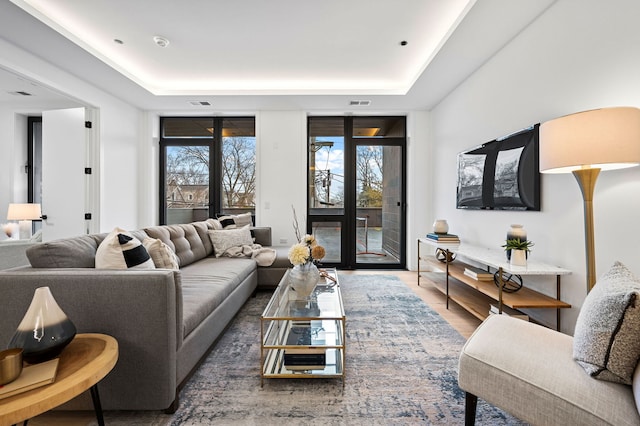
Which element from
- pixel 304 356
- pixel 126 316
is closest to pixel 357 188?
pixel 304 356

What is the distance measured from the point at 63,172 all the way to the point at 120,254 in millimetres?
2979

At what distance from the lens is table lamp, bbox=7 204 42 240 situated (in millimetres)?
3588

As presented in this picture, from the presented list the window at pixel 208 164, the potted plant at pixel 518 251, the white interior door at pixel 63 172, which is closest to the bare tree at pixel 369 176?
the window at pixel 208 164

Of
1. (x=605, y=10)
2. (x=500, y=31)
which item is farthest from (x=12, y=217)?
(x=605, y=10)

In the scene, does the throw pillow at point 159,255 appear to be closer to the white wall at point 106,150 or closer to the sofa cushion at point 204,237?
the sofa cushion at point 204,237

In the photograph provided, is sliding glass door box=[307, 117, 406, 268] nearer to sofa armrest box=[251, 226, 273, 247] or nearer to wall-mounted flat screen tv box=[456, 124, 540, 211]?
sofa armrest box=[251, 226, 273, 247]

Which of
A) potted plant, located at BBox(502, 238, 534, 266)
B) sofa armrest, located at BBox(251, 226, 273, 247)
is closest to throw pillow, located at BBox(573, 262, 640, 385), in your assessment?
potted plant, located at BBox(502, 238, 534, 266)

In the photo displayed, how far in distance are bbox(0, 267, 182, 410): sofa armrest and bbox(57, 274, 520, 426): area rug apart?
6.8 inches

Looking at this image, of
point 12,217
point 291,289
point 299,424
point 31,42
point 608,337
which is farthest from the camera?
point 12,217

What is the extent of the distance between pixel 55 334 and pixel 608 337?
6.67 ft

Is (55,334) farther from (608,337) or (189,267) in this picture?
(608,337)

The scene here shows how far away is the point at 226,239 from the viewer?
3.49 m

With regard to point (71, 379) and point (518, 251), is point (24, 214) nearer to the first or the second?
point (71, 379)

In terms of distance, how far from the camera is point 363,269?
15.6 ft
